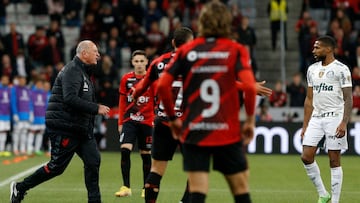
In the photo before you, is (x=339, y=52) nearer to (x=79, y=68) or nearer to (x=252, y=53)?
(x=252, y=53)

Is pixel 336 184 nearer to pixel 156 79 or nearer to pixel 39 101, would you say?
pixel 156 79

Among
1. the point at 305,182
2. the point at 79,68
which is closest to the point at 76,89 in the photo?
the point at 79,68

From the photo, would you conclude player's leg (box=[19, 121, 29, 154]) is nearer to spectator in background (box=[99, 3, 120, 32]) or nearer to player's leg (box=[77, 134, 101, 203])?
spectator in background (box=[99, 3, 120, 32])

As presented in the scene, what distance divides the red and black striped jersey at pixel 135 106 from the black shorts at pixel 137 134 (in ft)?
0.28

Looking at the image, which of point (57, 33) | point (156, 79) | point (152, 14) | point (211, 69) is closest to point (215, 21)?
point (211, 69)

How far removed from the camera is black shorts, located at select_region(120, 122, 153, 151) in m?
14.1

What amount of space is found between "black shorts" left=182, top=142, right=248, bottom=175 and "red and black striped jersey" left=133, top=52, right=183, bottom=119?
1.88 m

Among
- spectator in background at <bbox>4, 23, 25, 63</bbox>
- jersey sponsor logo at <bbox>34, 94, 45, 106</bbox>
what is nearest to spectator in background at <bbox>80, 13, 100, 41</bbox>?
spectator in background at <bbox>4, 23, 25, 63</bbox>

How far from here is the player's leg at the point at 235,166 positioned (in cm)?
845

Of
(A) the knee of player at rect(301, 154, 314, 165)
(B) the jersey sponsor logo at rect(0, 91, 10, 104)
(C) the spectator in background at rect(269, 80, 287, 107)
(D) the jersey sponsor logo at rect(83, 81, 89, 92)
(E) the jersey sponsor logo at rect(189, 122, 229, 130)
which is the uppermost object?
(D) the jersey sponsor logo at rect(83, 81, 89, 92)

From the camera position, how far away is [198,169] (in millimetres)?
8469

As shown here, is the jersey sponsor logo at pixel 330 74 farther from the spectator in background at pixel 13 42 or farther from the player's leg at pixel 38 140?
the spectator in background at pixel 13 42

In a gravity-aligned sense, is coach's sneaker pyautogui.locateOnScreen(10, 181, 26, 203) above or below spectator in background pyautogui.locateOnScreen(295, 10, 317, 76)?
below

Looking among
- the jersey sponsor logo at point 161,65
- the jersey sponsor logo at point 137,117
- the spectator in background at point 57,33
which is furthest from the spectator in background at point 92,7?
the jersey sponsor logo at point 161,65
